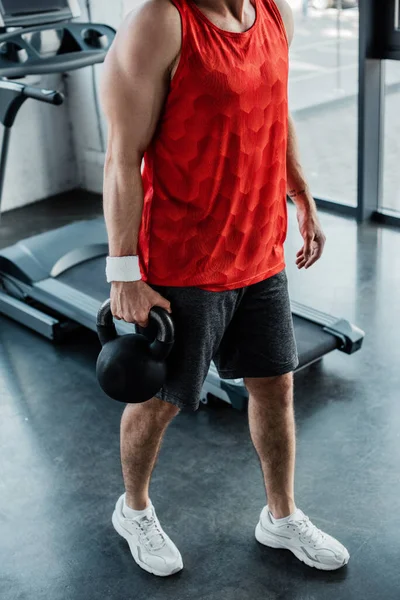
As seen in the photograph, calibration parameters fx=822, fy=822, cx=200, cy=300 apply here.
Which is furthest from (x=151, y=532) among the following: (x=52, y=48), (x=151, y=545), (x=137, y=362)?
(x=52, y=48)

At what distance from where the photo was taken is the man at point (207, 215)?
4.84 ft

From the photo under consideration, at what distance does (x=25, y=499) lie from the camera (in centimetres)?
221

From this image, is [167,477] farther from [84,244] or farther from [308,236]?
[84,244]

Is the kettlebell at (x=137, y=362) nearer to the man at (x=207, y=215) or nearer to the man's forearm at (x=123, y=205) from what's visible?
the man at (x=207, y=215)

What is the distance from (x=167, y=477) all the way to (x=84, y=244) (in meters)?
1.42

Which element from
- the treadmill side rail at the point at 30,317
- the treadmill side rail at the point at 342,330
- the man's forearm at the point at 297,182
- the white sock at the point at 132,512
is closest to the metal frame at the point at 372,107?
the treadmill side rail at the point at 342,330

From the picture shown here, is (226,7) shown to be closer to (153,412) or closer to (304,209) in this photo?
(304,209)

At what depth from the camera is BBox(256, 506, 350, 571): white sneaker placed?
1898 millimetres

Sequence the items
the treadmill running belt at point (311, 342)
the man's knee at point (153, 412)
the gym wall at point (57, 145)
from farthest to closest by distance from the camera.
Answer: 1. the gym wall at point (57, 145)
2. the treadmill running belt at point (311, 342)
3. the man's knee at point (153, 412)

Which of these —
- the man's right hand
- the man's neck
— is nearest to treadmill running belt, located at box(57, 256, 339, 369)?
the man's right hand

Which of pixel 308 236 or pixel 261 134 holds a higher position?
pixel 261 134

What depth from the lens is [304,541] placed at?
1921mm

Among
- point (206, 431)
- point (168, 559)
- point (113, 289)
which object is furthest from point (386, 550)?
point (113, 289)

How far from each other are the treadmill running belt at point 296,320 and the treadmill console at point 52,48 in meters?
0.78
